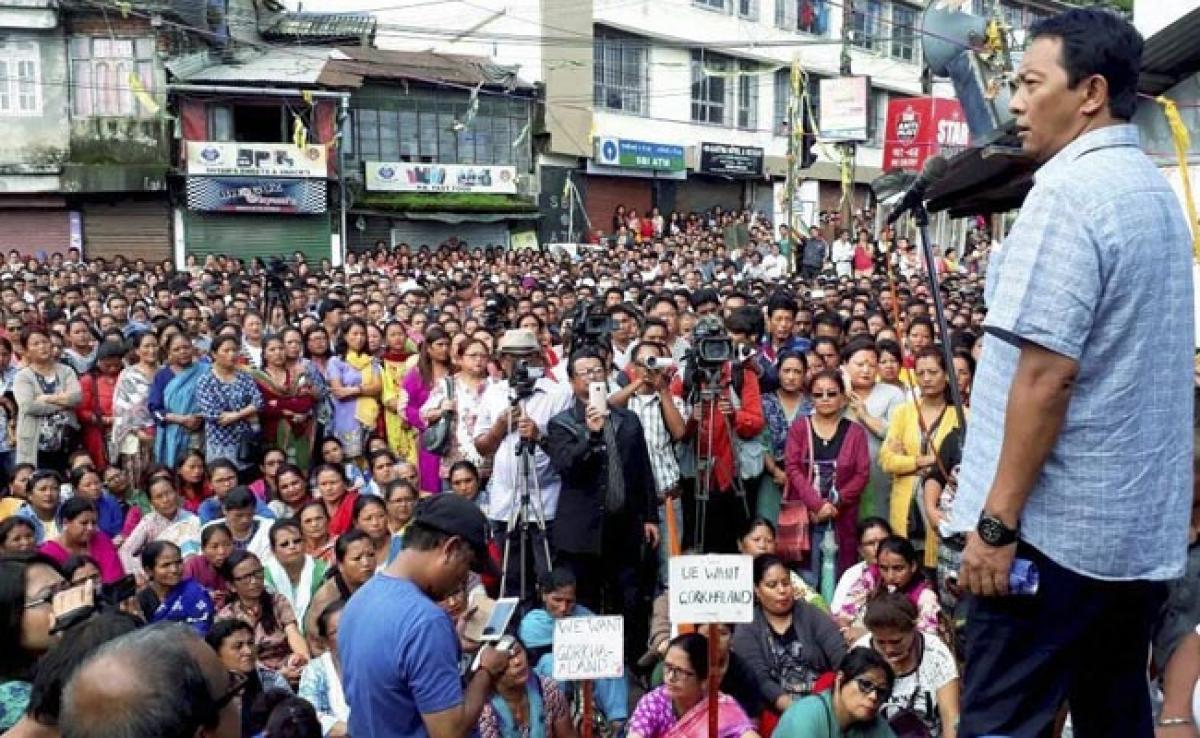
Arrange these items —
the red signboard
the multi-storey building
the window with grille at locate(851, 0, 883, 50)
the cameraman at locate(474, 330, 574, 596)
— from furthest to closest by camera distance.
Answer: the window with grille at locate(851, 0, 883, 50) < the multi-storey building < the red signboard < the cameraman at locate(474, 330, 574, 596)

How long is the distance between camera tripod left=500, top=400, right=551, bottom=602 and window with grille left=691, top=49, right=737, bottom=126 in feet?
81.8

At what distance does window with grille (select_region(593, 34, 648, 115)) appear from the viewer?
27469 millimetres

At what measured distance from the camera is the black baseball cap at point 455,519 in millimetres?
3045

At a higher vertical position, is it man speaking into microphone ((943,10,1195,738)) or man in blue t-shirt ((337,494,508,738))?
man speaking into microphone ((943,10,1195,738))

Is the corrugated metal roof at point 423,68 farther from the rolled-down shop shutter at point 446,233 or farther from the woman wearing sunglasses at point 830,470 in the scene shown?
the woman wearing sunglasses at point 830,470

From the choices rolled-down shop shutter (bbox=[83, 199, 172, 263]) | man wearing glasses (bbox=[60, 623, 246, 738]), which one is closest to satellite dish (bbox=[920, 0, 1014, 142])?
man wearing glasses (bbox=[60, 623, 246, 738])

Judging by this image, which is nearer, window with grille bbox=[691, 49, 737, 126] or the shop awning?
the shop awning

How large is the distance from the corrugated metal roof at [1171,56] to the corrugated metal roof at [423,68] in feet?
59.8

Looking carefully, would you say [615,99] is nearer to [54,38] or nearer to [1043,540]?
[54,38]

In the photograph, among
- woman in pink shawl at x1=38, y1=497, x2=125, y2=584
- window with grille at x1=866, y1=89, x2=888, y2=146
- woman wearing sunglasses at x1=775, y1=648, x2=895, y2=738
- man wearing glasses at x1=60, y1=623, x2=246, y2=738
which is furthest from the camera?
window with grille at x1=866, y1=89, x2=888, y2=146

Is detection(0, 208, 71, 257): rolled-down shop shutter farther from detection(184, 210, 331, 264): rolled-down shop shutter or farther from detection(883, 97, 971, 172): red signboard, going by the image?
detection(883, 97, 971, 172): red signboard

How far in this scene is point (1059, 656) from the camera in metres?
2.02

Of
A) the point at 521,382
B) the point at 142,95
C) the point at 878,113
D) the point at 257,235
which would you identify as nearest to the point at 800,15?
the point at 878,113

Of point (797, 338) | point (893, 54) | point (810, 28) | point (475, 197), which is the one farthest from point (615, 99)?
point (797, 338)
